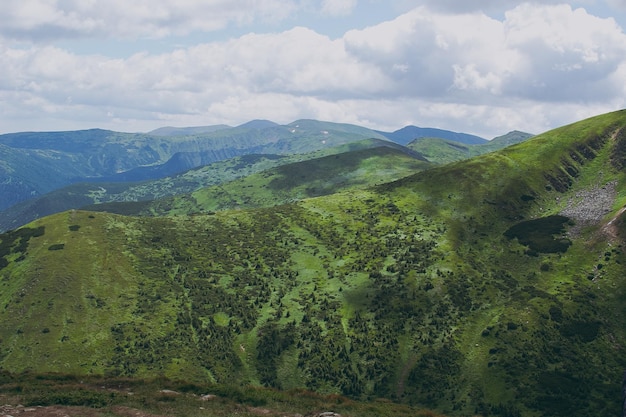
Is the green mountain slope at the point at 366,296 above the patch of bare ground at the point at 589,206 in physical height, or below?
below

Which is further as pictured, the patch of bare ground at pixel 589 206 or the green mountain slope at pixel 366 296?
the patch of bare ground at pixel 589 206

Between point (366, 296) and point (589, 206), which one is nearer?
point (366, 296)

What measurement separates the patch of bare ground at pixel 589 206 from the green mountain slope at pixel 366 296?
62 centimetres

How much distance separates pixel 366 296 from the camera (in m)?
107

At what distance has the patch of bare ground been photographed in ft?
401

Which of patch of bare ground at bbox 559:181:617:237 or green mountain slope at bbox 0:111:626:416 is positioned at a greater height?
patch of bare ground at bbox 559:181:617:237

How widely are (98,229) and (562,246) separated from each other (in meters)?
124

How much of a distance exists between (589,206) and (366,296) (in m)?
74.2

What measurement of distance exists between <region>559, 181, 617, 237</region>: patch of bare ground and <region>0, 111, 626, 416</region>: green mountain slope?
617mm

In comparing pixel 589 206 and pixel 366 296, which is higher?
pixel 589 206

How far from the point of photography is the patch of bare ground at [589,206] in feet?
401

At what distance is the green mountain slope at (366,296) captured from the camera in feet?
271

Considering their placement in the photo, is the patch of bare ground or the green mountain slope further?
the patch of bare ground

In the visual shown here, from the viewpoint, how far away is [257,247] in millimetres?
131250
